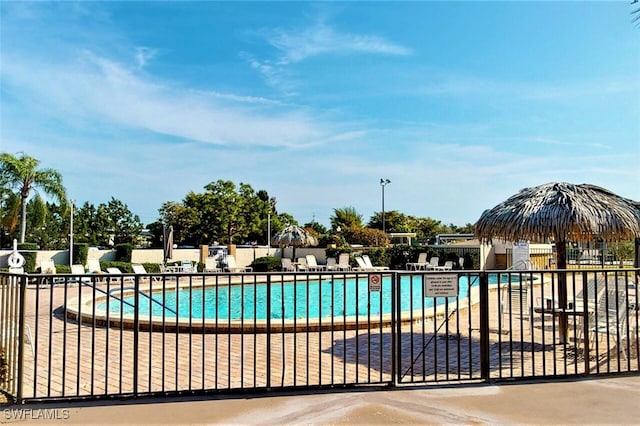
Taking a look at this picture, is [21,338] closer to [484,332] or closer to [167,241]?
[484,332]

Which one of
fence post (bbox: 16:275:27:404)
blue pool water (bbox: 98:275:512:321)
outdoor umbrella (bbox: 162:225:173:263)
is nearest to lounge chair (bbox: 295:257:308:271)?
blue pool water (bbox: 98:275:512:321)

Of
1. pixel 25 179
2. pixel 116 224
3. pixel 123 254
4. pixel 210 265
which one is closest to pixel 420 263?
pixel 210 265

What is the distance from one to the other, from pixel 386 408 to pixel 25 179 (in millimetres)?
23442

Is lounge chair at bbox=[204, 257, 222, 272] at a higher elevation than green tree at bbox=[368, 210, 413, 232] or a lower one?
lower

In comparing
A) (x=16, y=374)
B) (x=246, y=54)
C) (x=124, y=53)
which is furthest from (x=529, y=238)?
(x=124, y=53)

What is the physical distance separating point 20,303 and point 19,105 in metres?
10.1

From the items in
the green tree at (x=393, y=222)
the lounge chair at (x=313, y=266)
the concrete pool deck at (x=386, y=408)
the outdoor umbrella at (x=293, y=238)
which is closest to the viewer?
the concrete pool deck at (x=386, y=408)

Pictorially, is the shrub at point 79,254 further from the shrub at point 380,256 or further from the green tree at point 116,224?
the green tree at point 116,224

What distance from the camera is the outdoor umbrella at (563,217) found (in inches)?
259

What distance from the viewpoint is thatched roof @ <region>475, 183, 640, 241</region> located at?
21.6ft

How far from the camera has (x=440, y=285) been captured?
4.80 m

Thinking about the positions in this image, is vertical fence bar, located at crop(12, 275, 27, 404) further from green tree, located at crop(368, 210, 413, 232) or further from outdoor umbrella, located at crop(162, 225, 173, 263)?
green tree, located at crop(368, 210, 413, 232)

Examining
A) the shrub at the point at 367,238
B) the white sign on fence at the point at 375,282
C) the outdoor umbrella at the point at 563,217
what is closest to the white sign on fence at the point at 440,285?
the white sign on fence at the point at 375,282

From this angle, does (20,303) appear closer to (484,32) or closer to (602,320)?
(602,320)
